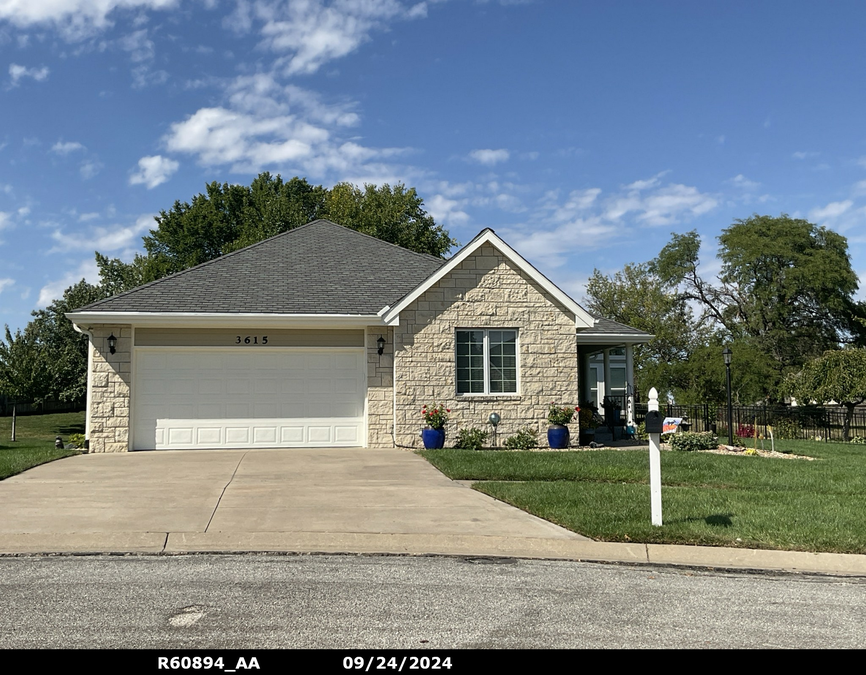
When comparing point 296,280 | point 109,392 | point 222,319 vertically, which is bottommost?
point 109,392

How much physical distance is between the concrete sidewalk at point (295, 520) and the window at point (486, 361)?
4.98 meters

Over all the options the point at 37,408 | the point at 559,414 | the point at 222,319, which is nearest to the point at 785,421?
the point at 559,414

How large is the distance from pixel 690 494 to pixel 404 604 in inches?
223

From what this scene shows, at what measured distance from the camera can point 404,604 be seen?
16.3 feet

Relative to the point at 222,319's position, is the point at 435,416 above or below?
below

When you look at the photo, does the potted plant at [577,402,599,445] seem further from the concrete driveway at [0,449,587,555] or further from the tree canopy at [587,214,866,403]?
the tree canopy at [587,214,866,403]

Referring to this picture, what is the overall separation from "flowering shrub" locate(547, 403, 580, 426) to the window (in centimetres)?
94

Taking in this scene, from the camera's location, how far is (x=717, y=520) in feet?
25.2

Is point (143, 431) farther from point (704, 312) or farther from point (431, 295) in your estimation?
point (704, 312)

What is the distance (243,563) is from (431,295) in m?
10.7

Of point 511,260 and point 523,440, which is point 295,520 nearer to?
point 523,440

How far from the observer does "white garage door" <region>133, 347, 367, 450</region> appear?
→ 1588 cm

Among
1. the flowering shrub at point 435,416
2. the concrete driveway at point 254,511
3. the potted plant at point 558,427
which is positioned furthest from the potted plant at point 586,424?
the concrete driveway at point 254,511

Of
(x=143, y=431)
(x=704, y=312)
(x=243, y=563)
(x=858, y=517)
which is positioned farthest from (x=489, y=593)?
(x=704, y=312)
